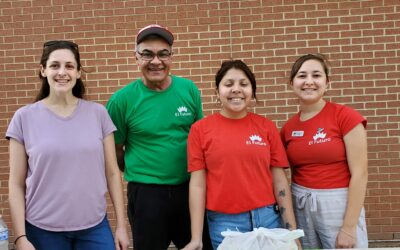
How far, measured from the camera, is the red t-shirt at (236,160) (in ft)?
9.02

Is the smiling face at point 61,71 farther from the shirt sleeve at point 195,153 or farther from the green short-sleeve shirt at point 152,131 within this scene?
the shirt sleeve at point 195,153

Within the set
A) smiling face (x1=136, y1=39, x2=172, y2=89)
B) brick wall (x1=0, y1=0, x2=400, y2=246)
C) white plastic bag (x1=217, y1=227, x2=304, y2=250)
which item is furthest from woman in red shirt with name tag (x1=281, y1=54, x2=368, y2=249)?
brick wall (x1=0, y1=0, x2=400, y2=246)

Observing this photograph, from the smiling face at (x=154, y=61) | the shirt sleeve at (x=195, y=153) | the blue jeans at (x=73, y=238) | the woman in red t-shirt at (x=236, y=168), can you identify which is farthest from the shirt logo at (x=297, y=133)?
the blue jeans at (x=73, y=238)

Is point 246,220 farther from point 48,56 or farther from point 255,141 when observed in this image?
point 48,56

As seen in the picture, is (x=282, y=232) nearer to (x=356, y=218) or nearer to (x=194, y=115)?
(x=356, y=218)

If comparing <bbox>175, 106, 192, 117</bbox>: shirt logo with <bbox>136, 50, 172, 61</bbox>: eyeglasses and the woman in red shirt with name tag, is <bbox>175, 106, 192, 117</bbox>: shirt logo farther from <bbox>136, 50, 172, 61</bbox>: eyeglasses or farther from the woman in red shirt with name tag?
the woman in red shirt with name tag

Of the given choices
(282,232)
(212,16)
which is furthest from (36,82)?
(282,232)

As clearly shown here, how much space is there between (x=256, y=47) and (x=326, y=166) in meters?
2.59

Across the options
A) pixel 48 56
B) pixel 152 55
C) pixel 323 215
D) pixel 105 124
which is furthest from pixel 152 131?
pixel 323 215

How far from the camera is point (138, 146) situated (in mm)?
3133

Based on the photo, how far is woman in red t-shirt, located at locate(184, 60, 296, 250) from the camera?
276 centimetres

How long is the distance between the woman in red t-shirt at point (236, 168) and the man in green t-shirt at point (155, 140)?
0.86 feet

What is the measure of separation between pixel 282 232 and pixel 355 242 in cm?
62

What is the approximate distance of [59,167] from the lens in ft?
8.47
